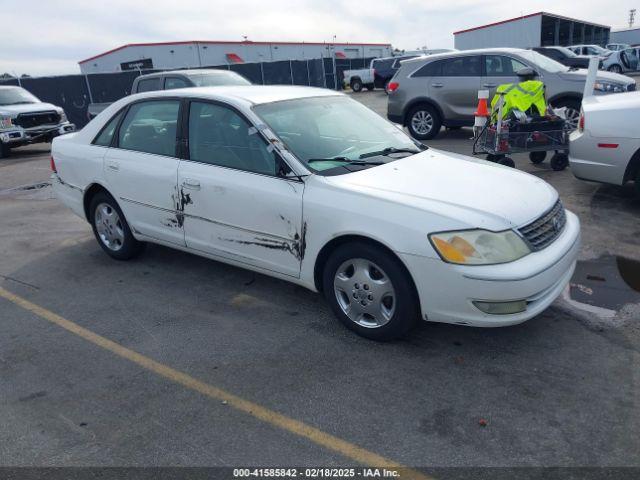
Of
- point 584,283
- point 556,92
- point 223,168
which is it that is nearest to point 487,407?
point 584,283

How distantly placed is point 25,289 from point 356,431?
3586mm

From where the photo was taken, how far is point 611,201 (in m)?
6.25

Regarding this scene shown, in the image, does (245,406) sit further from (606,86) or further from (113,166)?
(606,86)

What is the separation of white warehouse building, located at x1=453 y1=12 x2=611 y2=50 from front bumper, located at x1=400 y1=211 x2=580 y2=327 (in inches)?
1556

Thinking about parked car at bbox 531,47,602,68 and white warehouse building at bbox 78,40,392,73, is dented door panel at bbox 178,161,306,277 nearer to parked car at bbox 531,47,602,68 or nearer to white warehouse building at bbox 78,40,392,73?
parked car at bbox 531,47,602,68

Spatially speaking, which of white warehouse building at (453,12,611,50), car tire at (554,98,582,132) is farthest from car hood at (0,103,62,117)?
white warehouse building at (453,12,611,50)

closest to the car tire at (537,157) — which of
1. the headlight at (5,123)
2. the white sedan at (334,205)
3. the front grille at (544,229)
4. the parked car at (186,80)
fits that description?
the white sedan at (334,205)

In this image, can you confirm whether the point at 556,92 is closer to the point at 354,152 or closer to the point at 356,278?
the point at 354,152

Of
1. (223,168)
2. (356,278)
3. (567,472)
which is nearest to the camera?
(567,472)

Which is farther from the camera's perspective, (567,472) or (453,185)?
(453,185)

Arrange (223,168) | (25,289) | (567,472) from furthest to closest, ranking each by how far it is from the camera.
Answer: (25,289) < (223,168) < (567,472)

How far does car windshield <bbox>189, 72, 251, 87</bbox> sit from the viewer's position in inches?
435

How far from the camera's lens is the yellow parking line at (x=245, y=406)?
99.5 inches

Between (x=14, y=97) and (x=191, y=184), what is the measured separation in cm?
1305
